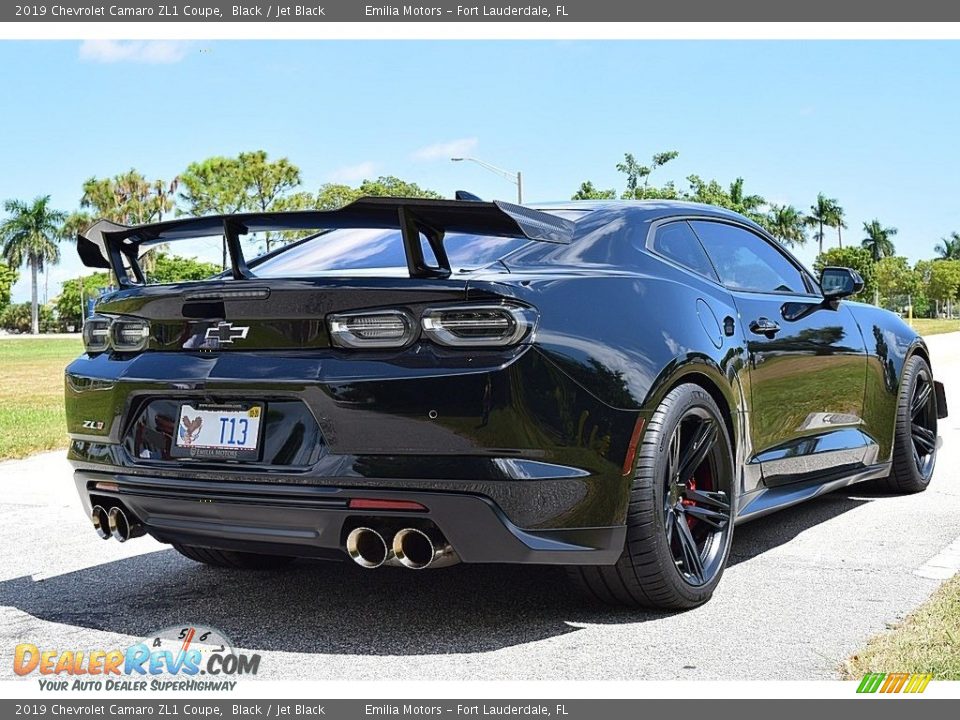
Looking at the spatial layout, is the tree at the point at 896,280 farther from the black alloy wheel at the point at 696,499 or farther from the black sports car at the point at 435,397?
the black sports car at the point at 435,397

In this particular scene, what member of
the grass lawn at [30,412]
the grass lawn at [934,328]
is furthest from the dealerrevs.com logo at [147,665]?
the grass lawn at [934,328]

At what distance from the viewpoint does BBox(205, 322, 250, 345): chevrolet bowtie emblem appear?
354 cm

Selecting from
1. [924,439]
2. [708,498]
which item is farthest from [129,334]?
[924,439]

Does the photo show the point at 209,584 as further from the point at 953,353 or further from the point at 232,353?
the point at 953,353

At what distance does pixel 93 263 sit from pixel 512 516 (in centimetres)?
204

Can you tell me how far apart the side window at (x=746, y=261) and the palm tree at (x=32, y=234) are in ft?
305

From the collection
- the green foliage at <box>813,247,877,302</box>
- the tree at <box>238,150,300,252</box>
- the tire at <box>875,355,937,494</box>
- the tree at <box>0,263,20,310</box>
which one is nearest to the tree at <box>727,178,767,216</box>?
the green foliage at <box>813,247,877,302</box>

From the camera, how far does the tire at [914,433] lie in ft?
20.0

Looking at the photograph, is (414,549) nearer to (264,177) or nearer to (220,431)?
(220,431)

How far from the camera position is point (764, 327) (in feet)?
15.1
